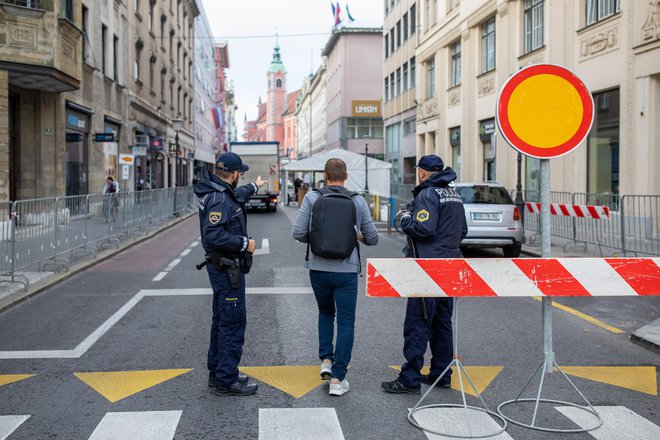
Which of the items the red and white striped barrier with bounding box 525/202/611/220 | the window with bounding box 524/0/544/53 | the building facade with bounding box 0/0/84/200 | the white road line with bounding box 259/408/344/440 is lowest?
the white road line with bounding box 259/408/344/440

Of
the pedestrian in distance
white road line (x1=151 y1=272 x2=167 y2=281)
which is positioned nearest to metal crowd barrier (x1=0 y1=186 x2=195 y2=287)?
the pedestrian in distance

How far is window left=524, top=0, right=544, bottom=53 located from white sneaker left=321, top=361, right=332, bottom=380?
20314mm

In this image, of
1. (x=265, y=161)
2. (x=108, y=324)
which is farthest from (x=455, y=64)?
(x=108, y=324)

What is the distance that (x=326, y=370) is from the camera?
18.3 ft

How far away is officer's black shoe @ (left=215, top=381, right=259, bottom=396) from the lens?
530 centimetres

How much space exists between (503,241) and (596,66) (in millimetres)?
7758

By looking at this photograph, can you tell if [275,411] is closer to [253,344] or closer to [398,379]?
[398,379]

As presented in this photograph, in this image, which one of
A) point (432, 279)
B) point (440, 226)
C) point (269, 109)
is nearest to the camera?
point (432, 279)

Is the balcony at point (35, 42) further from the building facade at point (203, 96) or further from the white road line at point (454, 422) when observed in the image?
the building facade at point (203, 96)

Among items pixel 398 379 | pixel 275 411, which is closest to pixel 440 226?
pixel 398 379

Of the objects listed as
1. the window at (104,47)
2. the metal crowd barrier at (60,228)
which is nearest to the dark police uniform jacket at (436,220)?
the metal crowd barrier at (60,228)

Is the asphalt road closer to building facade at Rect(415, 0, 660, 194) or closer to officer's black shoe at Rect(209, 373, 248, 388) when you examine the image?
officer's black shoe at Rect(209, 373, 248, 388)

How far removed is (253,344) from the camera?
7020 millimetres

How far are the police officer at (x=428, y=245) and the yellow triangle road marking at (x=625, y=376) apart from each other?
4.37 feet
